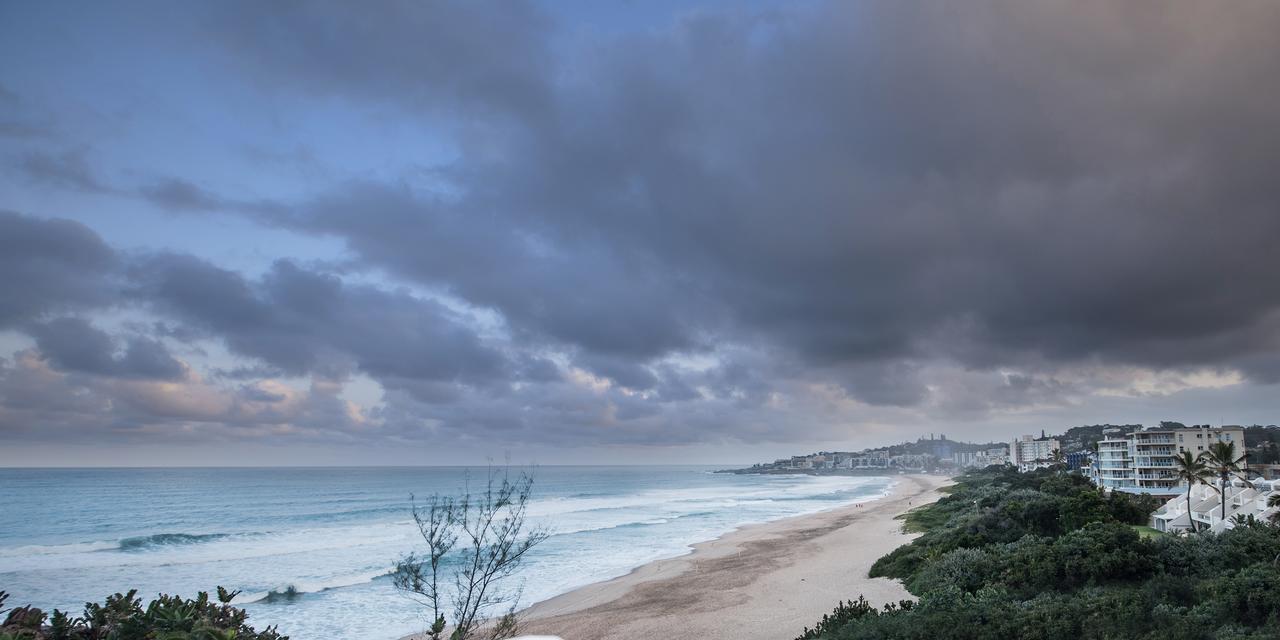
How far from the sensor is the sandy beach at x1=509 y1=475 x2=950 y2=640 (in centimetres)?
1931

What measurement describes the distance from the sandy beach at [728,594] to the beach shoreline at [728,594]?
1.3 inches

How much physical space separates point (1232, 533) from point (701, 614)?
1486 cm

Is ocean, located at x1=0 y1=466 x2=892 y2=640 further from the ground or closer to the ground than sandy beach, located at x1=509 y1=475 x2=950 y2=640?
closer to the ground

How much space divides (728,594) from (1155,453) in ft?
232

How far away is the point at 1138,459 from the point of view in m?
71.4

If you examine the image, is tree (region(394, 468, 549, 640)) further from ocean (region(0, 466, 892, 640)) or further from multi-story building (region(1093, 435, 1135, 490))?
multi-story building (region(1093, 435, 1135, 490))

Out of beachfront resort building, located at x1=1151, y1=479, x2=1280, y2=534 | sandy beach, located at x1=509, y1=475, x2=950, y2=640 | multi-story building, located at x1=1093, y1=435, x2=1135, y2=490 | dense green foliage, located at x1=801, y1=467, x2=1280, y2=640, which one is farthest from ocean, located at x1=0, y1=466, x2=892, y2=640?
multi-story building, located at x1=1093, y1=435, x2=1135, y2=490

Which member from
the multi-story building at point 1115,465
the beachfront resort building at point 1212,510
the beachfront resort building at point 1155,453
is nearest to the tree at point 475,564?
the beachfront resort building at point 1212,510

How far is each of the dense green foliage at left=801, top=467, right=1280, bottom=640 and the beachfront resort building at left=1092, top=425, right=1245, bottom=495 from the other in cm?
5674

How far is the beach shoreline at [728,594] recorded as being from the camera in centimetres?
1933

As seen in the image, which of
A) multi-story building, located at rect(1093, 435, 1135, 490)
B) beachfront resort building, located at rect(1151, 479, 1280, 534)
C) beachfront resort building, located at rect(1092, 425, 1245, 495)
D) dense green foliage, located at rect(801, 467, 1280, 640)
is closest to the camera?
dense green foliage, located at rect(801, 467, 1280, 640)

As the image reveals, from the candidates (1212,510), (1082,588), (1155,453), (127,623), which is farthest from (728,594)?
(1155,453)

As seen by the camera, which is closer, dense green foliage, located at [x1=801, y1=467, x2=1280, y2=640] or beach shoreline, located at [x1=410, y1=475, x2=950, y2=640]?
dense green foliage, located at [x1=801, y1=467, x2=1280, y2=640]

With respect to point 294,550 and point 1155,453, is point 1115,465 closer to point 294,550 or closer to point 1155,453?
point 1155,453
